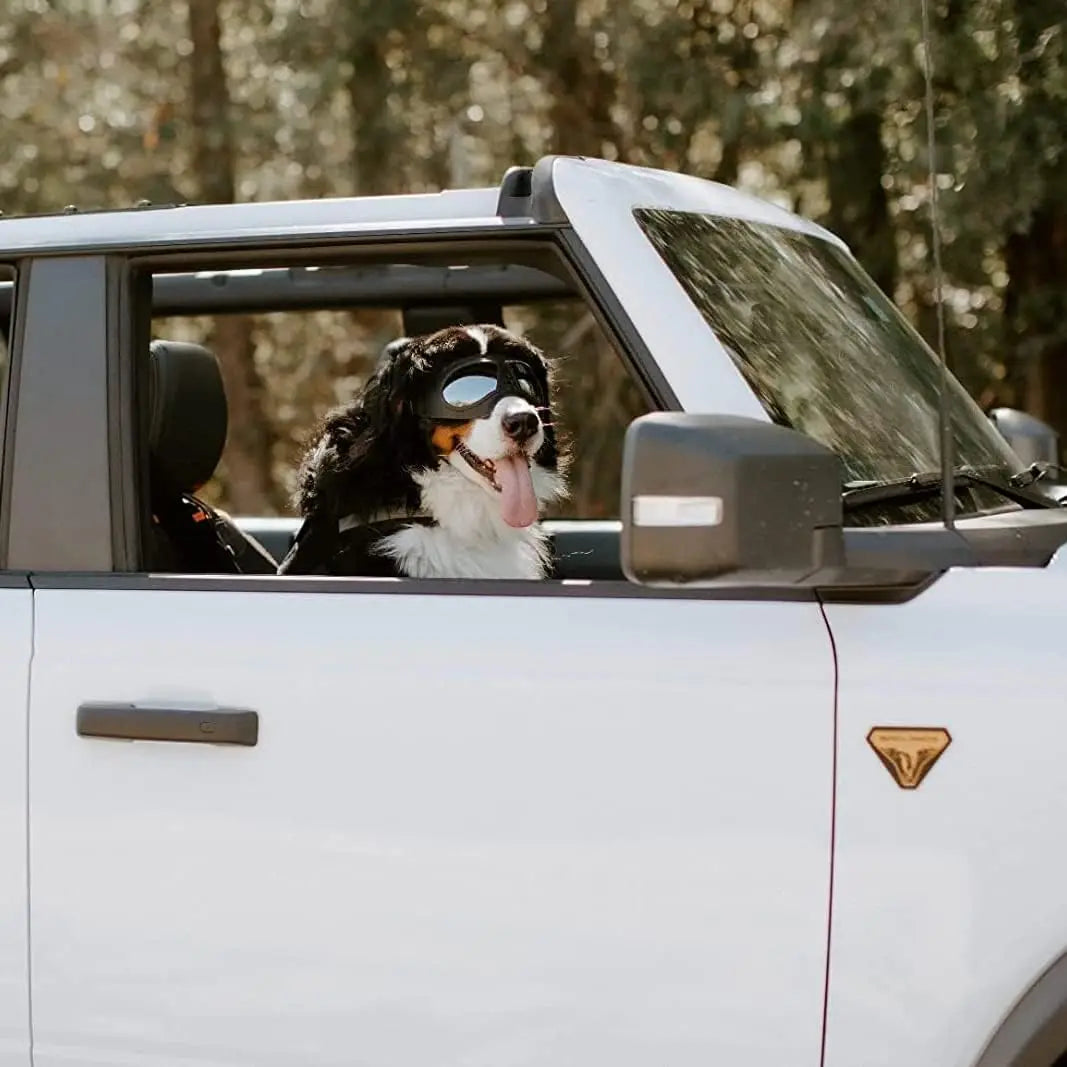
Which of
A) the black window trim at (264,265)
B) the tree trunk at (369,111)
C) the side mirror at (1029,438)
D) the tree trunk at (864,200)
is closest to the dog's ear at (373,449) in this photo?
the black window trim at (264,265)

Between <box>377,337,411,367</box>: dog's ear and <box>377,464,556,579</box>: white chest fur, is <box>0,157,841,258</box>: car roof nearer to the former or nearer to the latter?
<box>377,337,411,367</box>: dog's ear

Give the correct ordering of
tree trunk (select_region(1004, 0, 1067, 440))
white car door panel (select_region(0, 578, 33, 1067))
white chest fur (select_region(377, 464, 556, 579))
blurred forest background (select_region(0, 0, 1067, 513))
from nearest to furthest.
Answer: white car door panel (select_region(0, 578, 33, 1067)), white chest fur (select_region(377, 464, 556, 579)), blurred forest background (select_region(0, 0, 1067, 513)), tree trunk (select_region(1004, 0, 1067, 440))

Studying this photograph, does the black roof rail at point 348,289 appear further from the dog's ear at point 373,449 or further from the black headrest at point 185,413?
the dog's ear at point 373,449

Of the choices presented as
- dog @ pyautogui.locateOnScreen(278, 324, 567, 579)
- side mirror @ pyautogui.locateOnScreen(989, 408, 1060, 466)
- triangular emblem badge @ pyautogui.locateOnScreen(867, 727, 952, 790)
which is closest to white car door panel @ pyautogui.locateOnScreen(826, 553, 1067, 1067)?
triangular emblem badge @ pyautogui.locateOnScreen(867, 727, 952, 790)

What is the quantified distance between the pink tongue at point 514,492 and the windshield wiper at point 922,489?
0.72 meters

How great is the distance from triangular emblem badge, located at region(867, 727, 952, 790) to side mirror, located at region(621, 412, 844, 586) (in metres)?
0.26

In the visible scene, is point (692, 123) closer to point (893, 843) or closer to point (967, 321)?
point (967, 321)

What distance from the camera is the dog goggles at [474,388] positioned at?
347 centimetres

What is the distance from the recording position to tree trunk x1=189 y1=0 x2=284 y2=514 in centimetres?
1337

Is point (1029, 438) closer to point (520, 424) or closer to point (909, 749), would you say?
point (520, 424)

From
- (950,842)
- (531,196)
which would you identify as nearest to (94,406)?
(531,196)

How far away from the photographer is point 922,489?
3.01 metres

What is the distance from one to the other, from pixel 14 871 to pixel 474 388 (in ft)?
3.95

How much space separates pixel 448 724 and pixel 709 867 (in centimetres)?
45
